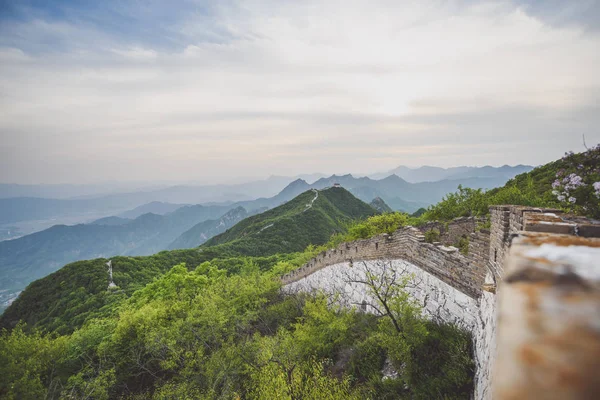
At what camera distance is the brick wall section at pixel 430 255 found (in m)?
5.73

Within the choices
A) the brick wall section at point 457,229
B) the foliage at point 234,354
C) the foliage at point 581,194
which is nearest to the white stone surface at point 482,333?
the foliage at point 234,354

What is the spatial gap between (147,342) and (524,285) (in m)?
15.1

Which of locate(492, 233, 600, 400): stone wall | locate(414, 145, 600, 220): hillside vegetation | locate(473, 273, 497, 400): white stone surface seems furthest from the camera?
locate(414, 145, 600, 220): hillside vegetation

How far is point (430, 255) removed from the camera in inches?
291

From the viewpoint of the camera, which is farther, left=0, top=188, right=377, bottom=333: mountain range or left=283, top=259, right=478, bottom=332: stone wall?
left=0, top=188, right=377, bottom=333: mountain range

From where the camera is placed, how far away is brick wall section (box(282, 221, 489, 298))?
18.8 feet

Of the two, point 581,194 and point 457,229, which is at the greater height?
point 581,194

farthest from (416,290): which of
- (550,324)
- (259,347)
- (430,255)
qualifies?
(550,324)

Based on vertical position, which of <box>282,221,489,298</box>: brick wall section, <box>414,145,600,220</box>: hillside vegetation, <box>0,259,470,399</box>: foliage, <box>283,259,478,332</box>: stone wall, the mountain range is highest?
<box>414,145,600,220</box>: hillside vegetation

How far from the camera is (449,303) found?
21.7ft

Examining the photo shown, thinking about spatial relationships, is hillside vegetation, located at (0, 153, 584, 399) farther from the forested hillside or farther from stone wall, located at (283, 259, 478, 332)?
the forested hillside

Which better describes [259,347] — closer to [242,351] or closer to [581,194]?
[242,351]

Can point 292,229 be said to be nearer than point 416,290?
No

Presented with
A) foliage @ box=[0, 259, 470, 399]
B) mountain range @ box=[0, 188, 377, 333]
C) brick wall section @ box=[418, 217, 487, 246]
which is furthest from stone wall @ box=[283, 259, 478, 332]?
mountain range @ box=[0, 188, 377, 333]
